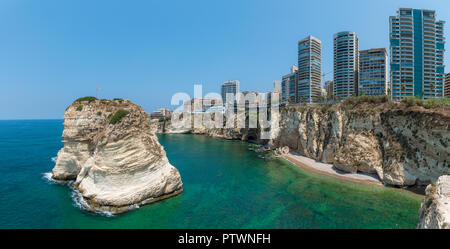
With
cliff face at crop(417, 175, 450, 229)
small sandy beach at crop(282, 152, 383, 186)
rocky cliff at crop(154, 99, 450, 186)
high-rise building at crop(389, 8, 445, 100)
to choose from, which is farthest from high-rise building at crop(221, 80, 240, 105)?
cliff face at crop(417, 175, 450, 229)

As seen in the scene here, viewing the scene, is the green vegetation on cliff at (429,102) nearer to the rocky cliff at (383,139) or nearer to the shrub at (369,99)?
the rocky cliff at (383,139)

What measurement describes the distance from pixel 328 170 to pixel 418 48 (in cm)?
4347

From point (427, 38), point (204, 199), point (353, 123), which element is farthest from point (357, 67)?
point (204, 199)

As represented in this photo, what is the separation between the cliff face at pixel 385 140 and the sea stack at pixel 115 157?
23639mm

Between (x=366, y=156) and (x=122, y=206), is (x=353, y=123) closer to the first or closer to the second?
(x=366, y=156)

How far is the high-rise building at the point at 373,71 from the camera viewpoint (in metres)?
52.1

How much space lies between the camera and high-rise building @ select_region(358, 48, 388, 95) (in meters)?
52.1

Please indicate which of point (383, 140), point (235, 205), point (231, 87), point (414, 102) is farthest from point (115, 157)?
point (231, 87)

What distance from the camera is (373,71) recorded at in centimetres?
5297

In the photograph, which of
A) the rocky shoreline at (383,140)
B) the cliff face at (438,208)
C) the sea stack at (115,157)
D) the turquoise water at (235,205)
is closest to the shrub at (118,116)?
the sea stack at (115,157)

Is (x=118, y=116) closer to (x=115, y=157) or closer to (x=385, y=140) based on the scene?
(x=115, y=157)

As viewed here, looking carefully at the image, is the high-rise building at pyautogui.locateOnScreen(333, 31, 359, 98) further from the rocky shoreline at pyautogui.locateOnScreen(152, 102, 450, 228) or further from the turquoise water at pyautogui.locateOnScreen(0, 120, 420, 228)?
the turquoise water at pyautogui.locateOnScreen(0, 120, 420, 228)

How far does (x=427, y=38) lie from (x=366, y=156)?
4361 cm
